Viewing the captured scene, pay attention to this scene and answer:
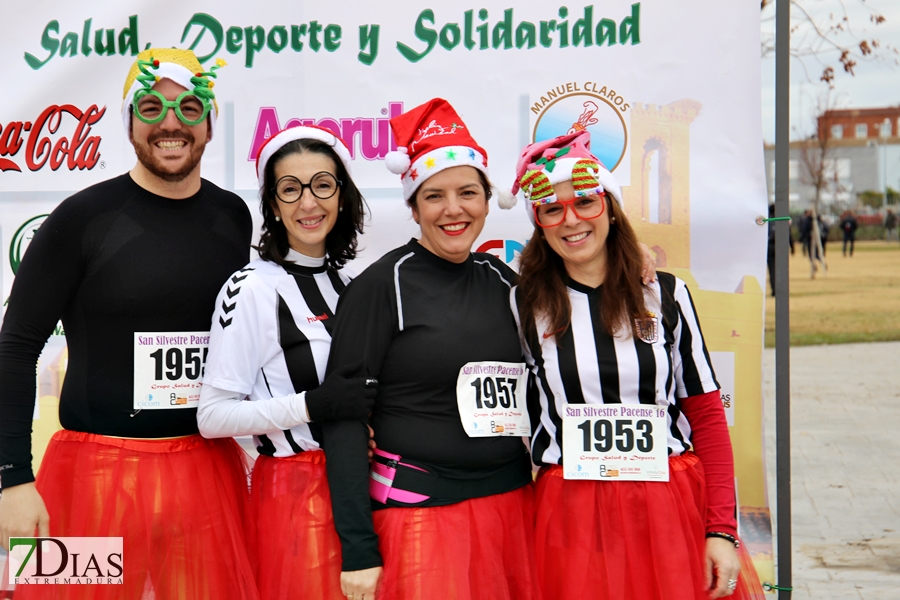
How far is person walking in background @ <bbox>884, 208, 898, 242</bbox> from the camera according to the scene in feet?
82.7

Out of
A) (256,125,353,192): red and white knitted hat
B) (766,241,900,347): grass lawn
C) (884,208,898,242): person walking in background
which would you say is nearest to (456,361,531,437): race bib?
(256,125,353,192): red and white knitted hat

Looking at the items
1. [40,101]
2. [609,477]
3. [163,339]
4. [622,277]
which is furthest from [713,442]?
[40,101]

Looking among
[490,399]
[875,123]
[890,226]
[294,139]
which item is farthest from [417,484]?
[875,123]

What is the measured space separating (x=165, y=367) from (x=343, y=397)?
2.09 feet

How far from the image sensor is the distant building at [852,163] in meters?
23.7

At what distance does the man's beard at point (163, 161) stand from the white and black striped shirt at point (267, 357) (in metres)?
0.39

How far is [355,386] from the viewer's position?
225 centimetres

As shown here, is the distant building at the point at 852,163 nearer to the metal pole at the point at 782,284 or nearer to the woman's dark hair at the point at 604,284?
the metal pole at the point at 782,284

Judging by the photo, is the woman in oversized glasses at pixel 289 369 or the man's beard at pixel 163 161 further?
the man's beard at pixel 163 161

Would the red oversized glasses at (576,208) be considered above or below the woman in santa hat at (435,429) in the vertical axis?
above

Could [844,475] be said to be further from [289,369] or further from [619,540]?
[289,369]

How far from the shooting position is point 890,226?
2547 centimetres

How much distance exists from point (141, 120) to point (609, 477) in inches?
69.3

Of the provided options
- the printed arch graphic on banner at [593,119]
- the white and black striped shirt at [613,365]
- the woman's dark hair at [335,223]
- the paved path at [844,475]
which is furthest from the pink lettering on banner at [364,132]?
the paved path at [844,475]
